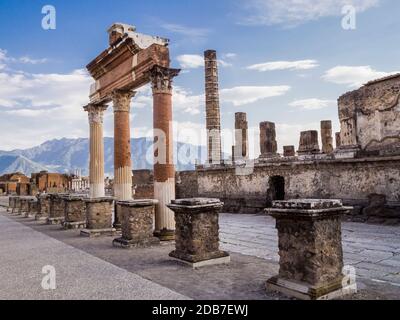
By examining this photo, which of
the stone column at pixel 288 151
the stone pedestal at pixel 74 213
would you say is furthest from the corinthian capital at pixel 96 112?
the stone column at pixel 288 151

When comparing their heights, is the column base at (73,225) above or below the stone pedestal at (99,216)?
below

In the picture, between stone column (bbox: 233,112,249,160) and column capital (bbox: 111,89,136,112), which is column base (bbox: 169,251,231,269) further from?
stone column (bbox: 233,112,249,160)

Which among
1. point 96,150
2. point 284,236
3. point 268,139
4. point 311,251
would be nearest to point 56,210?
point 96,150

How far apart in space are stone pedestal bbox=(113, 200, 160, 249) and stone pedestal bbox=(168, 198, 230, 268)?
1.68 meters

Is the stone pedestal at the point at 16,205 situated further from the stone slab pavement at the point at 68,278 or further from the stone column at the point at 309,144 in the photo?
the stone column at the point at 309,144

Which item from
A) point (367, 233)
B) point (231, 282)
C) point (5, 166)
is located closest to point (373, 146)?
point (367, 233)

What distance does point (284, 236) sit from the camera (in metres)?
4.10

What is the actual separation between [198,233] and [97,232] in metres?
4.42

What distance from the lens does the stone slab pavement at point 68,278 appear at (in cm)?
403

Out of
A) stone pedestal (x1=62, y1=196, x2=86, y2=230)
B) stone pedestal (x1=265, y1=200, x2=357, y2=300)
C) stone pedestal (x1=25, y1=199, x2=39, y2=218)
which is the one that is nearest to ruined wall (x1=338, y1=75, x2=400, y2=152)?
stone pedestal (x1=265, y1=200, x2=357, y2=300)

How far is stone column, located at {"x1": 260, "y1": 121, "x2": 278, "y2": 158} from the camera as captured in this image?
15844 mm

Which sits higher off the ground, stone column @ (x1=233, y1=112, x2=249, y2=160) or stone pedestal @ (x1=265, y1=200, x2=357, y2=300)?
stone column @ (x1=233, y1=112, x2=249, y2=160)

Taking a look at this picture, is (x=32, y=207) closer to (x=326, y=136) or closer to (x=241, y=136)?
(x=241, y=136)
